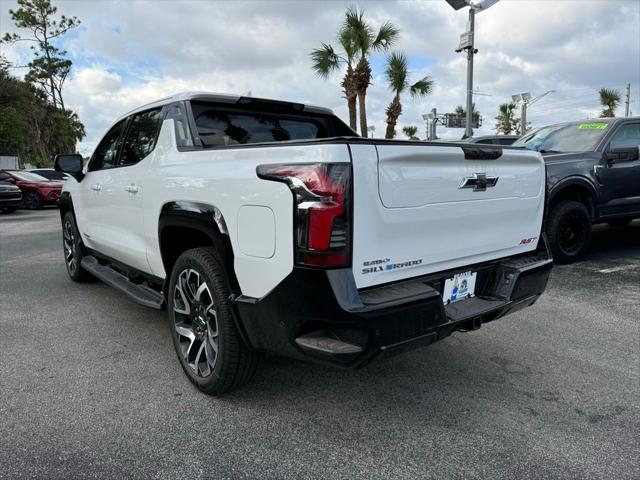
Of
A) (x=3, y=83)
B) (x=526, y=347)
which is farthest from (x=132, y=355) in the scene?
(x=3, y=83)

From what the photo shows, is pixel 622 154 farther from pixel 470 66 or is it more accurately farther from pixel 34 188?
pixel 34 188

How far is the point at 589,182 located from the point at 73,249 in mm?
6284

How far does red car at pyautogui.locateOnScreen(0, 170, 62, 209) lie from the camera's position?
56.4 feet

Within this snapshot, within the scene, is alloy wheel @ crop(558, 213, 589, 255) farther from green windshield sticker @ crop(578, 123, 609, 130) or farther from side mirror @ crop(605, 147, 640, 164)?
green windshield sticker @ crop(578, 123, 609, 130)

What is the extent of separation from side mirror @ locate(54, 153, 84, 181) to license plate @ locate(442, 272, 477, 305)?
3979 millimetres

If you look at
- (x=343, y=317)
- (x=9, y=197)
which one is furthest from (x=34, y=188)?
(x=343, y=317)

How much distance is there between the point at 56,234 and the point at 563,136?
9615mm

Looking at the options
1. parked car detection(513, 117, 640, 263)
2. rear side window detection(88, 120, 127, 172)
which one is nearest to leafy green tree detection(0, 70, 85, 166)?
rear side window detection(88, 120, 127, 172)

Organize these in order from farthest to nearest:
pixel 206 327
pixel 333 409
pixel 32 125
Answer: pixel 32 125 → pixel 206 327 → pixel 333 409

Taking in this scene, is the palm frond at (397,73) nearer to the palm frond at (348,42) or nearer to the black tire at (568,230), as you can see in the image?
the palm frond at (348,42)

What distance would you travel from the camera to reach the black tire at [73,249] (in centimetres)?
534

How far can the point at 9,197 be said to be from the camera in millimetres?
15438

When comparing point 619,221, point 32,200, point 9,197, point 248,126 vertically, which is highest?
point 248,126

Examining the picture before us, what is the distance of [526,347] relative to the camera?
370 cm
